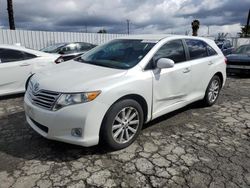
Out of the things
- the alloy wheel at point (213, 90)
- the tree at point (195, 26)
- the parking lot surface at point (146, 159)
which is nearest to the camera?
the parking lot surface at point (146, 159)

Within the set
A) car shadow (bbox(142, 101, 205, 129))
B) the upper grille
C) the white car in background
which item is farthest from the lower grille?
the white car in background

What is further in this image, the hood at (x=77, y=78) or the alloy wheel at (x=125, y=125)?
the alloy wheel at (x=125, y=125)

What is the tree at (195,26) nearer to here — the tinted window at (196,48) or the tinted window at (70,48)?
the tinted window at (70,48)

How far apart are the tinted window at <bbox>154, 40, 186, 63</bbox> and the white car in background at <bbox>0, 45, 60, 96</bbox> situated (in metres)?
2.96

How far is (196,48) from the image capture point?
4.73 meters

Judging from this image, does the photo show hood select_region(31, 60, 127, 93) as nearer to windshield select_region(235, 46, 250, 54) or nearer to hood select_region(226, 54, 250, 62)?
hood select_region(226, 54, 250, 62)

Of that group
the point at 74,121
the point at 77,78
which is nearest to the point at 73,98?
the point at 74,121

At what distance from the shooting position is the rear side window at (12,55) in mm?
5852

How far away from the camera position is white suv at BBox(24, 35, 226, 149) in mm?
2885

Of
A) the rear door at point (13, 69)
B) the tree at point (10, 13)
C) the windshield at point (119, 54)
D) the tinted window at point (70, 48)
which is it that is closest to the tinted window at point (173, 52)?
the windshield at point (119, 54)

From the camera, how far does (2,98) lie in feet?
20.0

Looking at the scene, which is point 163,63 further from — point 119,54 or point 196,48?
point 196,48

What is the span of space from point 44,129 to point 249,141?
3.05 meters

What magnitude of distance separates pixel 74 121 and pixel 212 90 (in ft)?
11.6
